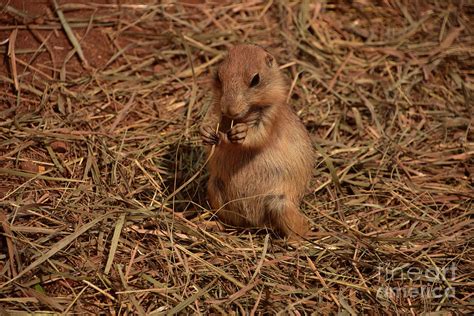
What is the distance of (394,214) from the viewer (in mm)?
4656

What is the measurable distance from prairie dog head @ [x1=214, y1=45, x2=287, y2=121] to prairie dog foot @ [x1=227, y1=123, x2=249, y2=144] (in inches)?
2.5

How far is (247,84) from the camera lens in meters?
3.86

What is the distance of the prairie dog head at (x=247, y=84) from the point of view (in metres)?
3.77

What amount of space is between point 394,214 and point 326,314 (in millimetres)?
1294

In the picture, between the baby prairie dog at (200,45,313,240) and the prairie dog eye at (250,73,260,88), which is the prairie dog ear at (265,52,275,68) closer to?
the baby prairie dog at (200,45,313,240)

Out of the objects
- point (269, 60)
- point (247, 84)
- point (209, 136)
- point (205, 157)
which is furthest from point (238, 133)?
point (205, 157)

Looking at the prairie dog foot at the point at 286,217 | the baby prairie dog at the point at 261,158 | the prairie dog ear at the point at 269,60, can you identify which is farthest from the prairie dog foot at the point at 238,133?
the prairie dog foot at the point at 286,217

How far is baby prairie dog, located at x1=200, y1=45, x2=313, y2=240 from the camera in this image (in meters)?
4.03

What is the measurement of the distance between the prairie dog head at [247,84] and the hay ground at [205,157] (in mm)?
876

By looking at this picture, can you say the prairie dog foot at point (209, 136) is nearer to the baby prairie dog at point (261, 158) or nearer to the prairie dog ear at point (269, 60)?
the baby prairie dog at point (261, 158)

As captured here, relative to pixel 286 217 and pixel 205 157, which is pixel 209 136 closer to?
pixel 286 217

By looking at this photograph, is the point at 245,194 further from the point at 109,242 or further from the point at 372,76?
the point at 372,76

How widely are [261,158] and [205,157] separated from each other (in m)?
0.90

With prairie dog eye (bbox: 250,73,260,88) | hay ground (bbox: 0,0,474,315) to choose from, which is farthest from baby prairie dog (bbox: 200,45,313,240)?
hay ground (bbox: 0,0,474,315)
